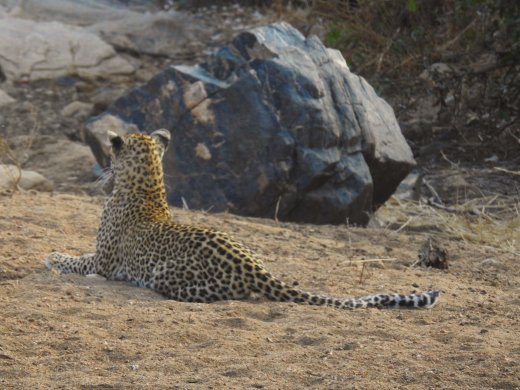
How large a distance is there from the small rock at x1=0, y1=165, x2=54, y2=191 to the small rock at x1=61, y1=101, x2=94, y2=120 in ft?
10.8

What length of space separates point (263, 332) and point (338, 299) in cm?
77

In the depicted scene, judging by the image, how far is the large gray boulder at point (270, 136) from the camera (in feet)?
31.4

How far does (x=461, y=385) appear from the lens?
4.89 metres

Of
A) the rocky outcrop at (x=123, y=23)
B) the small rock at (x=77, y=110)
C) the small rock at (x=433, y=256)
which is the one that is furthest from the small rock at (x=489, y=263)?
the rocky outcrop at (x=123, y=23)

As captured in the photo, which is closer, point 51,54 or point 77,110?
point 77,110

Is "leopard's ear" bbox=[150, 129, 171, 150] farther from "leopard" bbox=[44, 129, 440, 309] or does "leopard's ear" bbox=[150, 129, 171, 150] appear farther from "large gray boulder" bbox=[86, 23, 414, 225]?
"large gray boulder" bbox=[86, 23, 414, 225]

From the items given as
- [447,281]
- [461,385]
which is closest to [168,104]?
[447,281]

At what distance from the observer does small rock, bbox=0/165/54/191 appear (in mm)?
9805

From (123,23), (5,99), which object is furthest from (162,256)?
(123,23)

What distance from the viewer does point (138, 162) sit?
7.38 m

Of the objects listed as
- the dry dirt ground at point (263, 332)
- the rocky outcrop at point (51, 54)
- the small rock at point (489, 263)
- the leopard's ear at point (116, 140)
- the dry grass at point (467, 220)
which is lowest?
the dry dirt ground at point (263, 332)

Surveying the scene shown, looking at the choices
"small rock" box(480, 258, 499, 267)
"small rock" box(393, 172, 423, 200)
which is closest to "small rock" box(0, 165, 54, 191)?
"small rock" box(393, 172, 423, 200)

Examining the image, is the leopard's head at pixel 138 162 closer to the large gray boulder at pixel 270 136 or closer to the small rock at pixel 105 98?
the large gray boulder at pixel 270 136

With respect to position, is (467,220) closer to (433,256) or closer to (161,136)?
(433,256)
